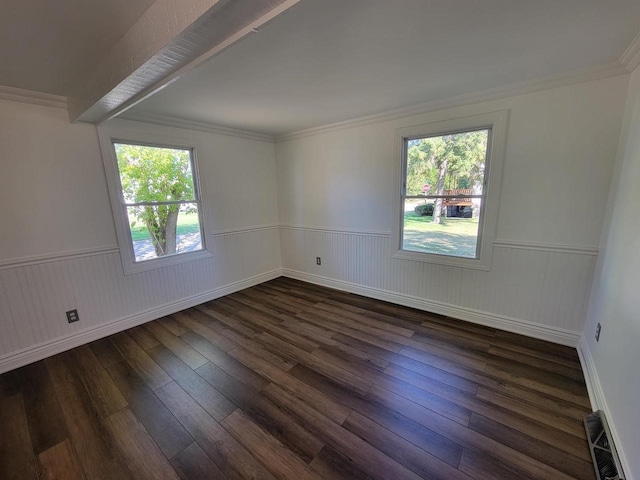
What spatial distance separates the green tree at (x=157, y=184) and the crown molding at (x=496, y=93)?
1.96 meters

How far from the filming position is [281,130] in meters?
3.83

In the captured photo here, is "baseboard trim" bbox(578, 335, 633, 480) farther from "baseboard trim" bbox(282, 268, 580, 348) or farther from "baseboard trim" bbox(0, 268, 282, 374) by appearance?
"baseboard trim" bbox(0, 268, 282, 374)

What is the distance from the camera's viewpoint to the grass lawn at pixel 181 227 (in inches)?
116

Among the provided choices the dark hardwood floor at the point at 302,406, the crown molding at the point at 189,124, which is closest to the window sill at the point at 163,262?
the dark hardwood floor at the point at 302,406

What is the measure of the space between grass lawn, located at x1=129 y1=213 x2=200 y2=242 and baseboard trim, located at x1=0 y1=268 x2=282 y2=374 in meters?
0.88

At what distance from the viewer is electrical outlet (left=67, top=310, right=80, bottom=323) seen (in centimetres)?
255

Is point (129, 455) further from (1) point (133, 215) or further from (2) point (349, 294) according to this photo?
(2) point (349, 294)

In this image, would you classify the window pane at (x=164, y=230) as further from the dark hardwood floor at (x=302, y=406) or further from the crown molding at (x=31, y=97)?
the crown molding at (x=31, y=97)

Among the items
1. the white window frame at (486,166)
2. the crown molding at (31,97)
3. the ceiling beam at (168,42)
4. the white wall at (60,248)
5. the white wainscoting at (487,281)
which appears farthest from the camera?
the white window frame at (486,166)

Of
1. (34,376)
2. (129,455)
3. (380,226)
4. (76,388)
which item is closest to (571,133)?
(380,226)

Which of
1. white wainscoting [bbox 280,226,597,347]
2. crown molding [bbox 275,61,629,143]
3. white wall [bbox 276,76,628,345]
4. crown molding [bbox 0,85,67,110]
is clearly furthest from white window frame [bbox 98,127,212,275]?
white wainscoting [bbox 280,226,597,347]

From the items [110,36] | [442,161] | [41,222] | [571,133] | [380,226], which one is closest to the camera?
[110,36]

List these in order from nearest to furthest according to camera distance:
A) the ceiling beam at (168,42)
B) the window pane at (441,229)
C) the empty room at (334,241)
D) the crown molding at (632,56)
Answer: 1. the ceiling beam at (168,42)
2. the empty room at (334,241)
3. the crown molding at (632,56)
4. the window pane at (441,229)

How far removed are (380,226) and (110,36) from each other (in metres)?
2.93
